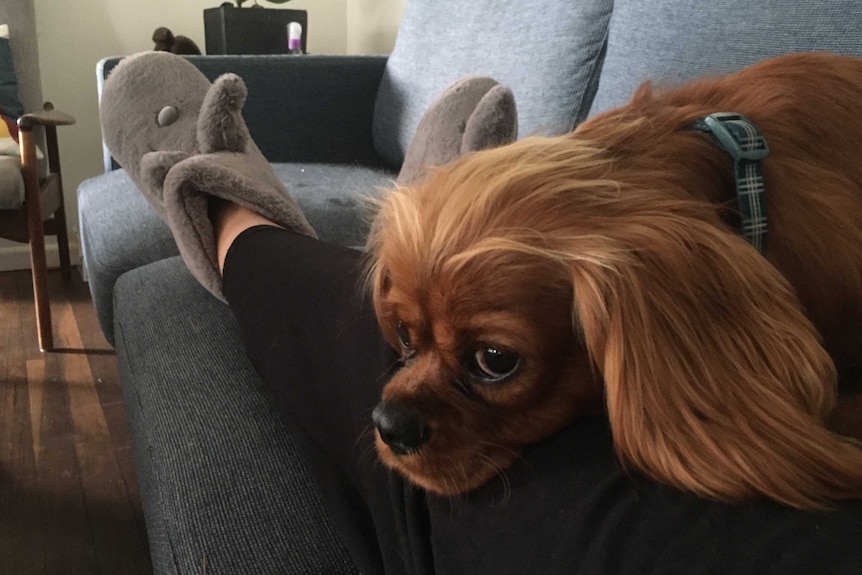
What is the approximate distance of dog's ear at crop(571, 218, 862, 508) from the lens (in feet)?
1.77

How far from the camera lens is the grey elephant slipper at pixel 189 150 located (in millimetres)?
1312

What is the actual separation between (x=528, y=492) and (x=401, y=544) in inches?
7.0

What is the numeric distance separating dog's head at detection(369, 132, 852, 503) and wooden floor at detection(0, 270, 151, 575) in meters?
1.18

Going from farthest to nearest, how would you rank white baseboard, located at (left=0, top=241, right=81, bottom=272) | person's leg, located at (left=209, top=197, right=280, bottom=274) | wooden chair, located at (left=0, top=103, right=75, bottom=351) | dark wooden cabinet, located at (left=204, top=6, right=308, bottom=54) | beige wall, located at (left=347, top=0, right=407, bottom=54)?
beige wall, located at (left=347, top=0, right=407, bottom=54)
white baseboard, located at (left=0, top=241, right=81, bottom=272)
dark wooden cabinet, located at (left=204, top=6, right=308, bottom=54)
wooden chair, located at (left=0, top=103, right=75, bottom=351)
person's leg, located at (left=209, top=197, right=280, bottom=274)

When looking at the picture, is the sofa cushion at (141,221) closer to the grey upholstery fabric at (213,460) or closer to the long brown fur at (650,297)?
the grey upholstery fabric at (213,460)

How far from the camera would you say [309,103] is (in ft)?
8.07

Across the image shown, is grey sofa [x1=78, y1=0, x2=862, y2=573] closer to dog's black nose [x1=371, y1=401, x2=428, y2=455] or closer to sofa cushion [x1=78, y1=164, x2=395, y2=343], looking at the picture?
sofa cushion [x1=78, y1=164, x2=395, y2=343]

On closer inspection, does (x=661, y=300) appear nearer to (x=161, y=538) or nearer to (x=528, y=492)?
(x=528, y=492)

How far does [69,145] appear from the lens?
3.34m

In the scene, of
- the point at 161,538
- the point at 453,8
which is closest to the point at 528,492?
the point at 161,538

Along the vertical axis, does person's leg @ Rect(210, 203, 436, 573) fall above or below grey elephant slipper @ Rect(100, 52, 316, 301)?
below

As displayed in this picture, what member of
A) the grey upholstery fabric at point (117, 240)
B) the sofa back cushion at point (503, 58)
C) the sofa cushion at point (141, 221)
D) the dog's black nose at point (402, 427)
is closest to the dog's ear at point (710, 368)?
the dog's black nose at point (402, 427)

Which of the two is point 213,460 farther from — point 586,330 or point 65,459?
point 65,459

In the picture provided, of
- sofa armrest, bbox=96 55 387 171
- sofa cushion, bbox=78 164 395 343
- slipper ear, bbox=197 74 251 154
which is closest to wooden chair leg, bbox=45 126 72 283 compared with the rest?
sofa armrest, bbox=96 55 387 171
